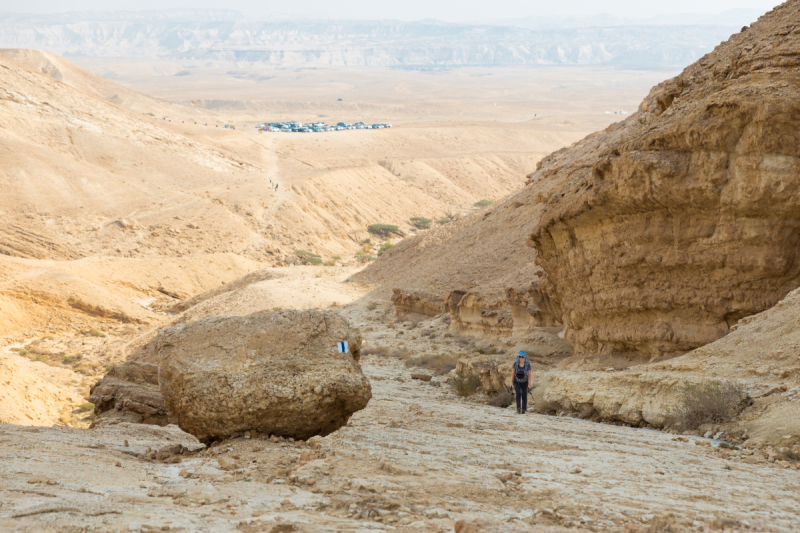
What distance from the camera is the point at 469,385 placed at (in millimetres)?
12398

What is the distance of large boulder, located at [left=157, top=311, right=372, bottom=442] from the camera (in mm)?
6562

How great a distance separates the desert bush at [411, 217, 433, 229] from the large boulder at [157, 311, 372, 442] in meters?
43.0

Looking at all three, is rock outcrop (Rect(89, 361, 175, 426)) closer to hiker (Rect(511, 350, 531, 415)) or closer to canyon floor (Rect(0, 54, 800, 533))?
canyon floor (Rect(0, 54, 800, 533))

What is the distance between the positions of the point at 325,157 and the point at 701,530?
5909 cm

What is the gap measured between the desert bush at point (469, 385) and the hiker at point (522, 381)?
8.11 feet

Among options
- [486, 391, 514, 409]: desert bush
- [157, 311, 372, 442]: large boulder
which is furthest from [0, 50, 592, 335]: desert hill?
→ [157, 311, 372, 442]: large boulder

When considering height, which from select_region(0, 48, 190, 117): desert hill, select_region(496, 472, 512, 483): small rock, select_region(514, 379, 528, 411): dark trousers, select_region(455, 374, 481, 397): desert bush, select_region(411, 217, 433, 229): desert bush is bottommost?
select_region(455, 374, 481, 397): desert bush

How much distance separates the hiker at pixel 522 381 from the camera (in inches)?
386

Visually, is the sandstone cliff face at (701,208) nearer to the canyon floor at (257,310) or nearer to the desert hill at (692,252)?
the desert hill at (692,252)

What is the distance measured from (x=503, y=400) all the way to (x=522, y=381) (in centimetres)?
143

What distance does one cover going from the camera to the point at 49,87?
54.2 metres

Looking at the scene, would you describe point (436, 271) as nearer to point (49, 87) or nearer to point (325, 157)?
point (325, 157)

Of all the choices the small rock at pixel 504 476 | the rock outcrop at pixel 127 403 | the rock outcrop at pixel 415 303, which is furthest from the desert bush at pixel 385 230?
the small rock at pixel 504 476

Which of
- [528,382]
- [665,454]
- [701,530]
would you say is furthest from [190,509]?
[528,382]
